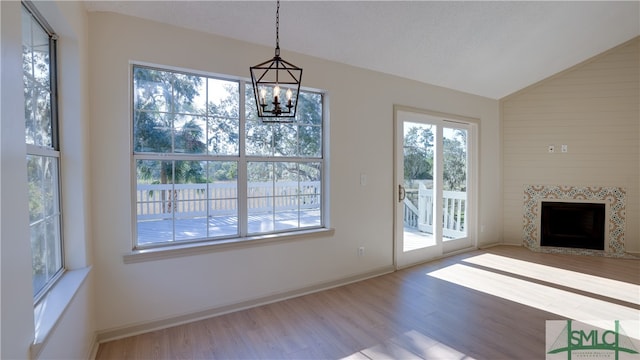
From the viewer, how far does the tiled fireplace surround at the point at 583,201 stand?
4512mm

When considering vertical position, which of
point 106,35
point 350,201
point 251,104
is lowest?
point 350,201

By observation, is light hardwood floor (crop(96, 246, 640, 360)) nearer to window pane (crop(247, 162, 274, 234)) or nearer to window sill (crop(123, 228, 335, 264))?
window sill (crop(123, 228, 335, 264))

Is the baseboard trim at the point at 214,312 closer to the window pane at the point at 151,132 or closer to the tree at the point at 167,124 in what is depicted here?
the tree at the point at 167,124

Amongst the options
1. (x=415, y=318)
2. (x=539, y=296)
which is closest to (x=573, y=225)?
(x=539, y=296)

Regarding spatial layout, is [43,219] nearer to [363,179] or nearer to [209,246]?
[209,246]

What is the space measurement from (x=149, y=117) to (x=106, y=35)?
63cm

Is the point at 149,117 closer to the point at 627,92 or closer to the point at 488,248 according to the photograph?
the point at 488,248

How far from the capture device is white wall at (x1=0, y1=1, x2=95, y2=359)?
1.00 m

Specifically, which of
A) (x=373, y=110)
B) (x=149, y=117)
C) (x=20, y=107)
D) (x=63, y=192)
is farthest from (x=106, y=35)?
(x=373, y=110)

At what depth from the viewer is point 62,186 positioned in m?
1.94

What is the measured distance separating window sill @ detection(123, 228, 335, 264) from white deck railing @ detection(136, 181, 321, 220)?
26 cm

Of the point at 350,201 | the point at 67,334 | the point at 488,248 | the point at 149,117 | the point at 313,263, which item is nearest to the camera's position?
the point at 67,334

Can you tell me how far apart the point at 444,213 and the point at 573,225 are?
7.43 feet

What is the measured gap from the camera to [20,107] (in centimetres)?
111
